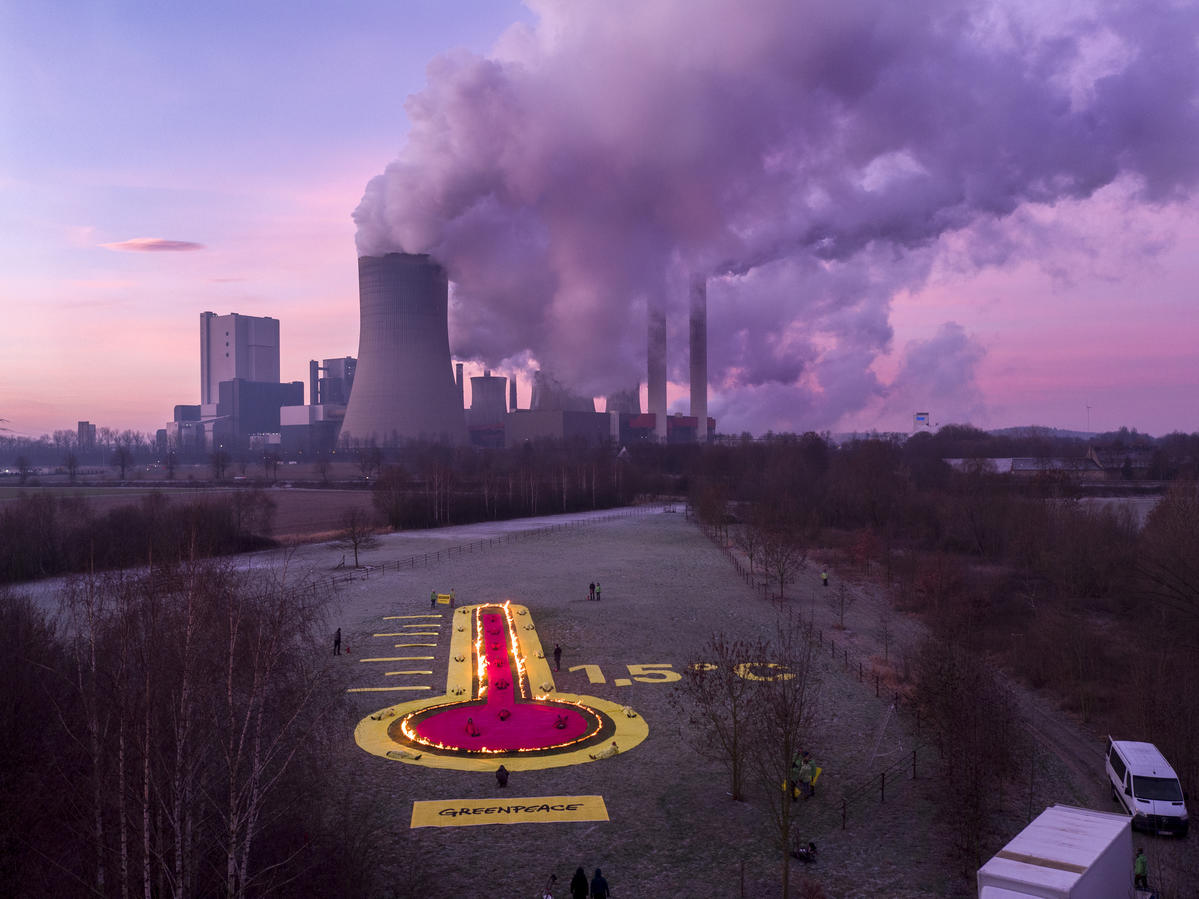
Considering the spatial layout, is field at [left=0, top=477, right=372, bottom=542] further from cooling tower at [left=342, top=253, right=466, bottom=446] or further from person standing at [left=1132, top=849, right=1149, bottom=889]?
person standing at [left=1132, top=849, right=1149, bottom=889]

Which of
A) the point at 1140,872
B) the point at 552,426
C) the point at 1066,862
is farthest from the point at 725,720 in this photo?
the point at 552,426

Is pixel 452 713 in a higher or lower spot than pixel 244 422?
lower

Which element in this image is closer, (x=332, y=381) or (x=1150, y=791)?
(x=1150, y=791)

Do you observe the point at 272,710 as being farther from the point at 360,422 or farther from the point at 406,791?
the point at 360,422

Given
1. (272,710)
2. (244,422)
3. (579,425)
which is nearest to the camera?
(272,710)

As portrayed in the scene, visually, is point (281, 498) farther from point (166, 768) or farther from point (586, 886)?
point (166, 768)

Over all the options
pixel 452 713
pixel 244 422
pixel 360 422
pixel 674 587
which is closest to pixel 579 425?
pixel 360 422
